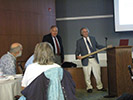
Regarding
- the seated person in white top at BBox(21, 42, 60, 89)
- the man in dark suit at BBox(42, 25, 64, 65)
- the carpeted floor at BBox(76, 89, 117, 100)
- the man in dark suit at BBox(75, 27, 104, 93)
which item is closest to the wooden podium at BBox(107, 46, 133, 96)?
the carpeted floor at BBox(76, 89, 117, 100)

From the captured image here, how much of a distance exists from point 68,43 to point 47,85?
5.79 meters

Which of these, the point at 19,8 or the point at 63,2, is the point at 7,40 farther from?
the point at 63,2

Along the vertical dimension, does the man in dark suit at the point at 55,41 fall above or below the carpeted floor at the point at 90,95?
above

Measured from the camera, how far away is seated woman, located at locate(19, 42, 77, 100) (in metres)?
2.48

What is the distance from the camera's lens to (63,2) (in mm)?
8312

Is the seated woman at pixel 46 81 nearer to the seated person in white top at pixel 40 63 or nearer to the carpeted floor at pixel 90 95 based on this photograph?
the seated person in white top at pixel 40 63

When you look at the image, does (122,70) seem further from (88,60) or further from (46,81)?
(46,81)

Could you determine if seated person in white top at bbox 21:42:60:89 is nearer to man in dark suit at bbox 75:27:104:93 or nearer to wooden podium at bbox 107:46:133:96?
wooden podium at bbox 107:46:133:96

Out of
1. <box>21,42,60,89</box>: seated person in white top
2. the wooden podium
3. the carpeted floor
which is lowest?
the carpeted floor

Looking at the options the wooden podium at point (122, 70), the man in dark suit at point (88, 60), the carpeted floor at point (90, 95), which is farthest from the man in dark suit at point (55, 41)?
the wooden podium at point (122, 70)

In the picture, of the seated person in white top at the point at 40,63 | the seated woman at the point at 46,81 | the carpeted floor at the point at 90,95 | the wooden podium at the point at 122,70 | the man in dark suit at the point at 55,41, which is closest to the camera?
the seated woman at the point at 46,81

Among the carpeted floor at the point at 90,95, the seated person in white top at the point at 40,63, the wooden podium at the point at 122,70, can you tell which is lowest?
the carpeted floor at the point at 90,95

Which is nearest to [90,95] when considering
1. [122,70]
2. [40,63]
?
[122,70]

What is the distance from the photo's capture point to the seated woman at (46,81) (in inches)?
97.8
